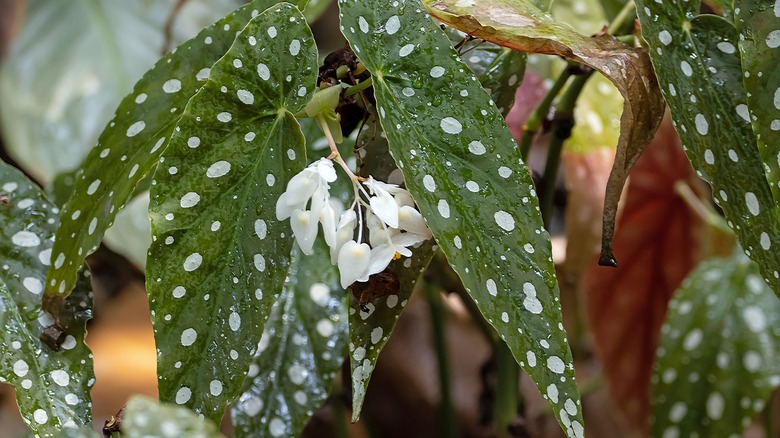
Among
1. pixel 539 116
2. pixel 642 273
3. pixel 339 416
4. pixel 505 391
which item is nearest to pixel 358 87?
pixel 539 116

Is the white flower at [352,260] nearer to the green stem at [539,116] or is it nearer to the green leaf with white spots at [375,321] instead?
the green leaf with white spots at [375,321]

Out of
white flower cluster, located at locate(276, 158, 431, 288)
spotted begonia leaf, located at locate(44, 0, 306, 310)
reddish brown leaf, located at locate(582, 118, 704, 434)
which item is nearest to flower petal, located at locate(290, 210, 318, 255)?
white flower cluster, located at locate(276, 158, 431, 288)

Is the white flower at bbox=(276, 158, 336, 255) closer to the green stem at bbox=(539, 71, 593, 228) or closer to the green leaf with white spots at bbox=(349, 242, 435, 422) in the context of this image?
the green leaf with white spots at bbox=(349, 242, 435, 422)

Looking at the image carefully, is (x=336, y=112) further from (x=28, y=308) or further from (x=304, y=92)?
(x=28, y=308)

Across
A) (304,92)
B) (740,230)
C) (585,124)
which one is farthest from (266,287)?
(585,124)

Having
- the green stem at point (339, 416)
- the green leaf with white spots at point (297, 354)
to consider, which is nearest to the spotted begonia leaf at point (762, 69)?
the green leaf with white spots at point (297, 354)

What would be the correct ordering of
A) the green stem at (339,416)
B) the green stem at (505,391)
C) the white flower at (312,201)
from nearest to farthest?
the white flower at (312,201) < the green stem at (505,391) < the green stem at (339,416)
